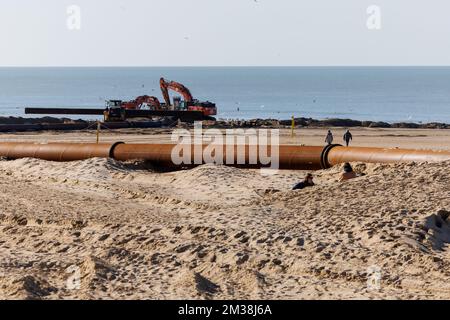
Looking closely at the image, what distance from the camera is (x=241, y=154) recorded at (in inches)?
907

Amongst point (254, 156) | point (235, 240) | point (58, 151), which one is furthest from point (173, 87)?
point (235, 240)

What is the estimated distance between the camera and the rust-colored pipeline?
21000 millimetres

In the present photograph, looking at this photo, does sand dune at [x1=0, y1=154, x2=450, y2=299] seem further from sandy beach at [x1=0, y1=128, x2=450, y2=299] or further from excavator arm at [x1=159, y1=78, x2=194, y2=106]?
excavator arm at [x1=159, y1=78, x2=194, y2=106]

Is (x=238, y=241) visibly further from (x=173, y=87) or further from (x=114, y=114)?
(x=173, y=87)

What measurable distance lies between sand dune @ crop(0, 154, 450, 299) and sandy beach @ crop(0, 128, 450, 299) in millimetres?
19

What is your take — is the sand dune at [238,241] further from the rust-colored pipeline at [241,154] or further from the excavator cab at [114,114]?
the excavator cab at [114,114]

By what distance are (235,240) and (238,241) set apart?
0.23 feet

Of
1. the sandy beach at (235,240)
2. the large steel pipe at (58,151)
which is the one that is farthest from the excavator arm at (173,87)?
the sandy beach at (235,240)

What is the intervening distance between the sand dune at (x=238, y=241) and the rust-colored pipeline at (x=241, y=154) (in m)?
2.31

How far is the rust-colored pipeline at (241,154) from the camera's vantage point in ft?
68.9

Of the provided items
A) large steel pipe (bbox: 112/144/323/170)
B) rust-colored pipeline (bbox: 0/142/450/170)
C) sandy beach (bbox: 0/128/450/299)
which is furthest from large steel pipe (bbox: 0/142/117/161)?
sandy beach (bbox: 0/128/450/299)

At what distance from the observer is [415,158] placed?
792 inches

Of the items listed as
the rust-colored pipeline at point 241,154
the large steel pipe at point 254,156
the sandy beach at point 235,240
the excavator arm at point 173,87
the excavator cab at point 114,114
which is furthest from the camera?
the excavator arm at point 173,87
